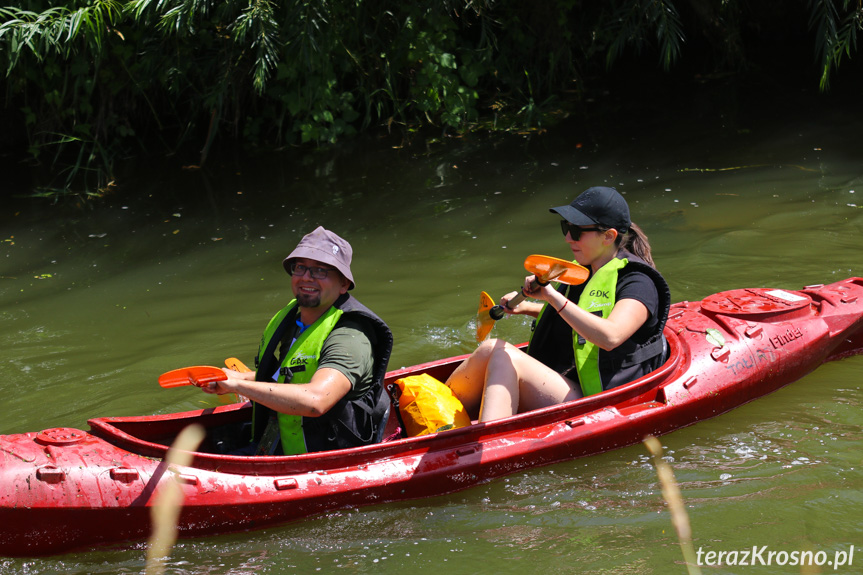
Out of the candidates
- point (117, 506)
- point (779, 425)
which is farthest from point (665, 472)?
point (117, 506)

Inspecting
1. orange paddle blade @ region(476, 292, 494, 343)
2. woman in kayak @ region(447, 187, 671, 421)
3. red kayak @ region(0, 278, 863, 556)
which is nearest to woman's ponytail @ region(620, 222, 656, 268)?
woman in kayak @ region(447, 187, 671, 421)

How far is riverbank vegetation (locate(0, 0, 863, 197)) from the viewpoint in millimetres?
8109

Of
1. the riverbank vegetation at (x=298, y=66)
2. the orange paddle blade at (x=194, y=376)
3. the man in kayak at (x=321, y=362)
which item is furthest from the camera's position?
the riverbank vegetation at (x=298, y=66)

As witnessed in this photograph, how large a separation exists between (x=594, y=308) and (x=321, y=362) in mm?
1226

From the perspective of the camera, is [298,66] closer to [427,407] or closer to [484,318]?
[484,318]

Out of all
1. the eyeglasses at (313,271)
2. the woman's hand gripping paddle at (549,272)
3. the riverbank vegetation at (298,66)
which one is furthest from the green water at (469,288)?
the eyeglasses at (313,271)

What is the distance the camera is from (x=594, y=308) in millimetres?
3773

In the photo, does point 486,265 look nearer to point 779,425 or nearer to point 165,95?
point 779,425

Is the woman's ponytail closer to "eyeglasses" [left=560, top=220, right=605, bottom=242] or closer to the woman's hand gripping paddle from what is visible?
"eyeglasses" [left=560, top=220, right=605, bottom=242]

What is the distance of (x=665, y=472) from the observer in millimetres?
3904

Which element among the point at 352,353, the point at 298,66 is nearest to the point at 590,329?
the point at 352,353

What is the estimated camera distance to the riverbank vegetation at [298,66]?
8.11m

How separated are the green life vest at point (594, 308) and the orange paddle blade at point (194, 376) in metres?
1.64

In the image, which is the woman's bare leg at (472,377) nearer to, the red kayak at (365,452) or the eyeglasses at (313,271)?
the red kayak at (365,452)
